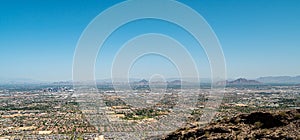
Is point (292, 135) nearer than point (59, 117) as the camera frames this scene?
Yes

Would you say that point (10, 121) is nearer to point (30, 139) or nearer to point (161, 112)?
point (30, 139)

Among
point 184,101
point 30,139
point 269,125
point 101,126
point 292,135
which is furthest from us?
point 184,101

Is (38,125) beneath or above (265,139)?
beneath

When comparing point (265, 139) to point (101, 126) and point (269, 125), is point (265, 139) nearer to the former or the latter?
point (269, 125)

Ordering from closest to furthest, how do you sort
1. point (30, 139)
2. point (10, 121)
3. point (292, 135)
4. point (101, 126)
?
point (292, 135)
point (30, 139)
point (101, 126)
point (10, 121)

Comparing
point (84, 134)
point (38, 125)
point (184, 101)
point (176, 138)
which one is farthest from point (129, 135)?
point (184, 101)

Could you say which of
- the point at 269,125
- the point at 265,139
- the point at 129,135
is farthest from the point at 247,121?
the point at 129,135
